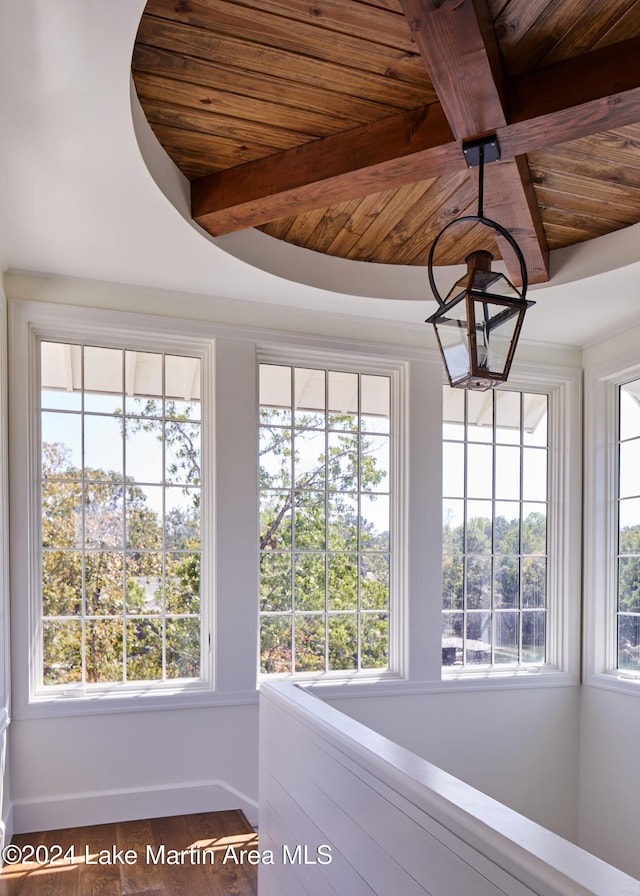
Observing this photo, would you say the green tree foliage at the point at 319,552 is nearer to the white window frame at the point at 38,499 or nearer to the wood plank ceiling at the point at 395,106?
the white window frame at the point at 38,499

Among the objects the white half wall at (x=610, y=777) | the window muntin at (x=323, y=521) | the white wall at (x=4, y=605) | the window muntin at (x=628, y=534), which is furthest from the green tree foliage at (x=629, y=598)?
the white wall at (x=4, y=605)

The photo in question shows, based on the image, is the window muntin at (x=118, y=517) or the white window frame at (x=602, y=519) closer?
the window muntin at (x=118, y=517)

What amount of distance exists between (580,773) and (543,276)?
2913 millimetres

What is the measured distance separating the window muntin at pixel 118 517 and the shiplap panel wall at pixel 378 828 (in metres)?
1.09

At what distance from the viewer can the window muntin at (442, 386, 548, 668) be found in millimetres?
4242

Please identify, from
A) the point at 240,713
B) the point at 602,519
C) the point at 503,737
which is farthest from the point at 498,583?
the point at 240,713

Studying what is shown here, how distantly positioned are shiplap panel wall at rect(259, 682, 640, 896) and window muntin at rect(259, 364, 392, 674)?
1.16 m

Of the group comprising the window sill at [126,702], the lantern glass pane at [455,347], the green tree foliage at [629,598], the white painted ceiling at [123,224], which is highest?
the white painted ceiling at [123,224]

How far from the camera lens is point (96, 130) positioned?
2213 millimetres

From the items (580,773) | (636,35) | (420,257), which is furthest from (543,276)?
(580,773)

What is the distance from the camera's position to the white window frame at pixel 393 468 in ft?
12.9

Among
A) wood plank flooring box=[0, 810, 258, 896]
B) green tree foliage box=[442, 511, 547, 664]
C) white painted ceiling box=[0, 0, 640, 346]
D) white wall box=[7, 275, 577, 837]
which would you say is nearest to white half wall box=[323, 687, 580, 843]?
white wall box=[7, 275, 577, 837]

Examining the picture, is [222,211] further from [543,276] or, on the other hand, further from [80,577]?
[80,577]

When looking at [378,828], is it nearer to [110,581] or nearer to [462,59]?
[462,59]
